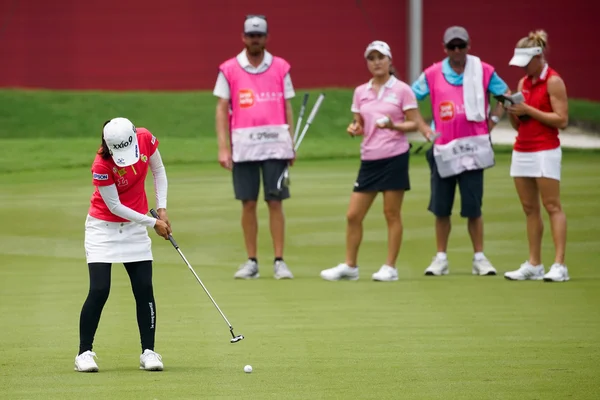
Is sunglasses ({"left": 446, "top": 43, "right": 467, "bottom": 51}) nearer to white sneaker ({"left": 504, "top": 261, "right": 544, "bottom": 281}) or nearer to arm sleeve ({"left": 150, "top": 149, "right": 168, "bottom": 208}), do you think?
white sneaker ({"left": 504, "top": 261, "right": 544, "bottom": 281})

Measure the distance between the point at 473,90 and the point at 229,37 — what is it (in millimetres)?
17259

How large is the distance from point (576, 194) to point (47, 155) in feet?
27.4

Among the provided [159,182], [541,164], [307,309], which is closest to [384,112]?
[541,164]

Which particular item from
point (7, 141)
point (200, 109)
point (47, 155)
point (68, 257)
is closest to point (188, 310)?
point (68, 257)

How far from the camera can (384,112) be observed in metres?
10.9

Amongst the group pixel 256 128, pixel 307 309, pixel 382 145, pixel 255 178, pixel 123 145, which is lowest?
pixel 307 309

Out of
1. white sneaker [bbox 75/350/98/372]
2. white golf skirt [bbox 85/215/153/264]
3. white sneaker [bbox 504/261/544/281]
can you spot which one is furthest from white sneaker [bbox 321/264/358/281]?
white sneaker [bbox 75/350/98/372]

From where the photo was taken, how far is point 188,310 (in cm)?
964

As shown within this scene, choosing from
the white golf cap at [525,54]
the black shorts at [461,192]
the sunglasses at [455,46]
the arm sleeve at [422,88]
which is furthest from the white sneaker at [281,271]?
the white golf cap at [525,54]

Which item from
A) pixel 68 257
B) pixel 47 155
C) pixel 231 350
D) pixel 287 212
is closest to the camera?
pixel 231 350

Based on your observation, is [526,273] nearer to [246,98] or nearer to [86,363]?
[246,98]

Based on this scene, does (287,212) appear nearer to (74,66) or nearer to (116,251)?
(116,251)

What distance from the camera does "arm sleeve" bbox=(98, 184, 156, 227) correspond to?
7293mm

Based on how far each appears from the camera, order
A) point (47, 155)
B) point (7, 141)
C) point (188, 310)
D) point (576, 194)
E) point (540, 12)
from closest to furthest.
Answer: point (188, 310), point (576, 194), point (47, 155), point (7, 141), point (540, 12)
